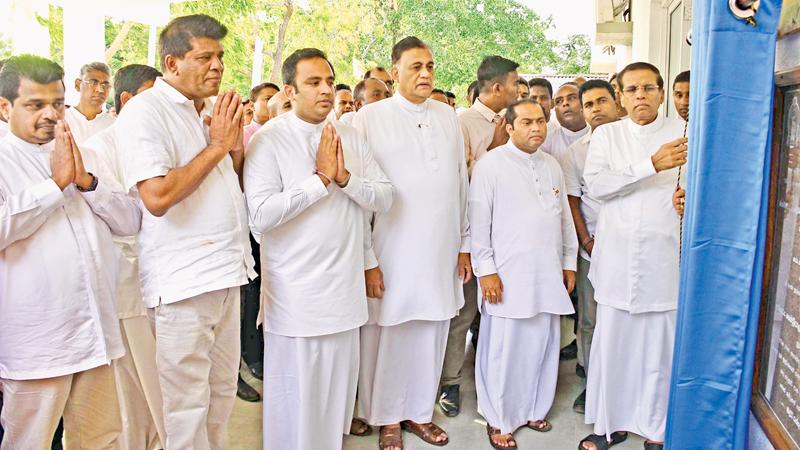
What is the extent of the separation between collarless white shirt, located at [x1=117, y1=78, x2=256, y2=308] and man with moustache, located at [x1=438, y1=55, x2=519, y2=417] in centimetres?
176

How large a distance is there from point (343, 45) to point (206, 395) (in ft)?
55.9

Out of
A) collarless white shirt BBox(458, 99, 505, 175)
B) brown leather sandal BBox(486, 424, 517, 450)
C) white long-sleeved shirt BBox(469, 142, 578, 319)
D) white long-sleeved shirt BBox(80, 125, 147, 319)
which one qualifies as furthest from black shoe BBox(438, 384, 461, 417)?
white long-sleeved shirt BBox(80, 125, 147, 319)

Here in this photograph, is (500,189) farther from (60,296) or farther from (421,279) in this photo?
(60,296)

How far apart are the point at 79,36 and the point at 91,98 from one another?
4664 mm

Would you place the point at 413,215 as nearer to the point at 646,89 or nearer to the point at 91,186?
the point at 646,89

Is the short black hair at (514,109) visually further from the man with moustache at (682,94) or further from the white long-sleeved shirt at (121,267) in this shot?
the white long-sleeved shirt at (121,267)

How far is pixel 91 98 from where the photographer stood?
440cm

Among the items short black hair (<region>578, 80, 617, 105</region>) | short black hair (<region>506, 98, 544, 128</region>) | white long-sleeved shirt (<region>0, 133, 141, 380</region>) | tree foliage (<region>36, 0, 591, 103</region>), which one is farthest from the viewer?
tree foliage (<region>36, 0, 591, 103</region>)

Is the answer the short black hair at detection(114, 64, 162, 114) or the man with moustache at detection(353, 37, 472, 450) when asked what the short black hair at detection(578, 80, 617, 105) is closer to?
the man with moustache at detection(353, 37, 472, 450)

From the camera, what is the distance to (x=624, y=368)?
3.48 metres

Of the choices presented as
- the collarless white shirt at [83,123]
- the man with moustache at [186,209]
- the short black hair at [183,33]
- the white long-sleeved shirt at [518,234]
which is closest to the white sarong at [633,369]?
the white long-sleeved shirt at [518,234]

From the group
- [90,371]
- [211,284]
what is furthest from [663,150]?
[90,371]

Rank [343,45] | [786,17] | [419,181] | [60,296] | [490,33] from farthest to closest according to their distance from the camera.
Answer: [490,33]
[343,45]
[419,181]
[60,296]
[786,17]

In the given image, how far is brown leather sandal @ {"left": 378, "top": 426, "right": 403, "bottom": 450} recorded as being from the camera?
11.5 feet
